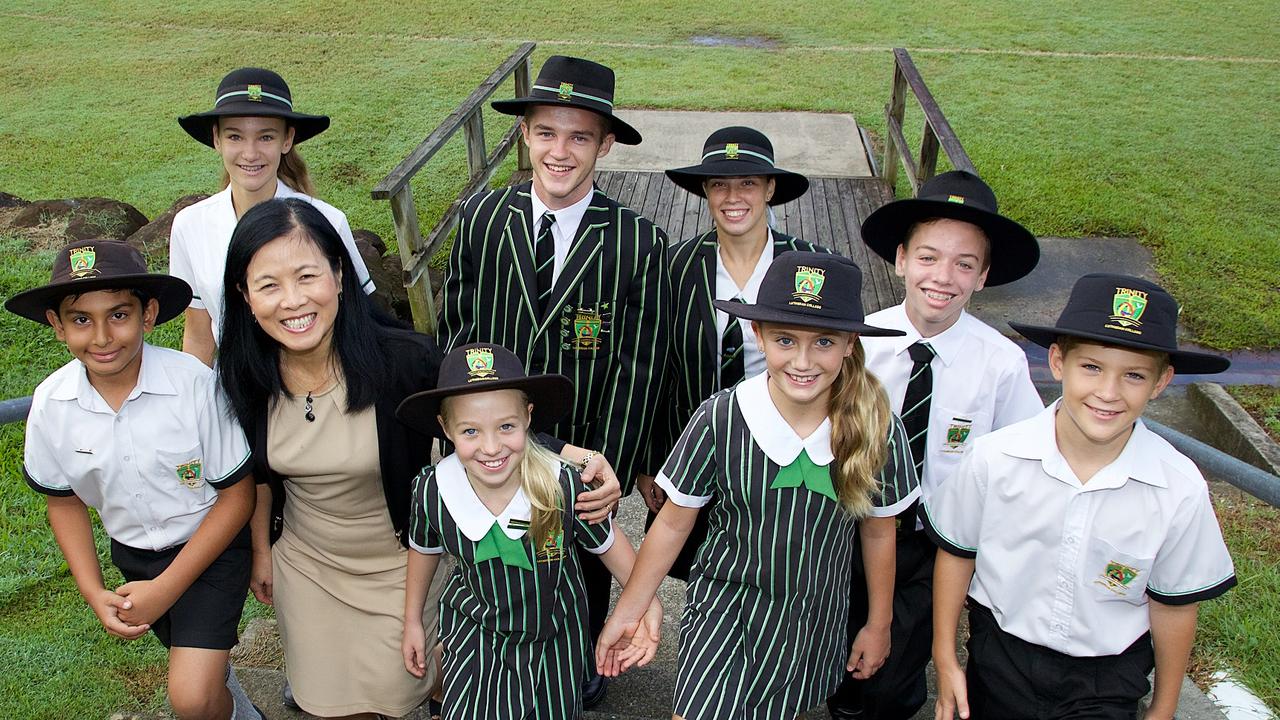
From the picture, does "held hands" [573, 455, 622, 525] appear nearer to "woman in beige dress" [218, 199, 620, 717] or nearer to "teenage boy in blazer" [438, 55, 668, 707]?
"woman in beige dress" [218, 199, 620, 717]

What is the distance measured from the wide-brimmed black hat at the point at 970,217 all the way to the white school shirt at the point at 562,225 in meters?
0.88

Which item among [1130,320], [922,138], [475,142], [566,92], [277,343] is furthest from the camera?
[475,142]

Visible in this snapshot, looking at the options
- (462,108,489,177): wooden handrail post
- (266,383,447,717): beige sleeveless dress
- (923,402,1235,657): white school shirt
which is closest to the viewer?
(923,402,1235,657): white school shirt

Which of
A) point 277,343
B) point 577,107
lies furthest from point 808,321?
point 277,343

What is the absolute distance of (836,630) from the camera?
8.76ft

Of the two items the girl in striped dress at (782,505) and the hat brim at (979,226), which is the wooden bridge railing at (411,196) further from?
the girl in striped dress at (782,505)

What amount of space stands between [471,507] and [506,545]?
131mm

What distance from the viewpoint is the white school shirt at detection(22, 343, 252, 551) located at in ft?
8.56

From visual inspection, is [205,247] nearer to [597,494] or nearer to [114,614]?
[114,614]

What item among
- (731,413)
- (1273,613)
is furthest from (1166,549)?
(1273,613)

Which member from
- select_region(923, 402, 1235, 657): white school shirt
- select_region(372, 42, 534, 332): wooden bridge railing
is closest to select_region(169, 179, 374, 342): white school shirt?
select_region(372, 42, 534, 332): wooden bridge railing

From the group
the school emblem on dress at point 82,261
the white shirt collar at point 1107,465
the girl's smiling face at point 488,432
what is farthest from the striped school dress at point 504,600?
the white shirt collar at point 1107,465

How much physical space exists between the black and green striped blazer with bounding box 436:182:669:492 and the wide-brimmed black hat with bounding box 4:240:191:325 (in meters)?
0.89

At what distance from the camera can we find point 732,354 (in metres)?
3.14
